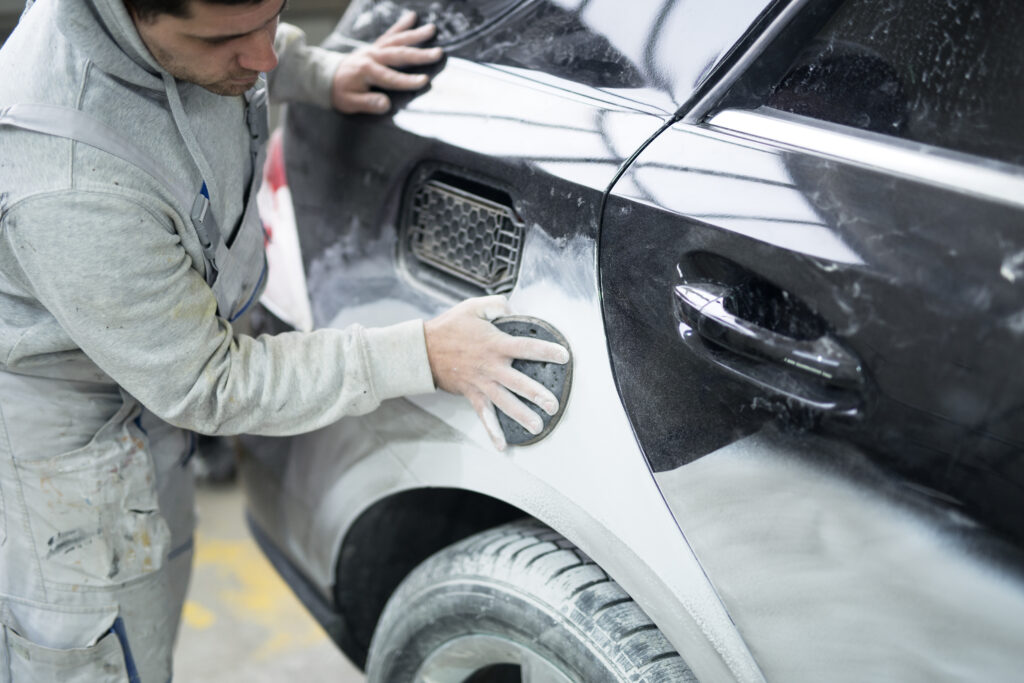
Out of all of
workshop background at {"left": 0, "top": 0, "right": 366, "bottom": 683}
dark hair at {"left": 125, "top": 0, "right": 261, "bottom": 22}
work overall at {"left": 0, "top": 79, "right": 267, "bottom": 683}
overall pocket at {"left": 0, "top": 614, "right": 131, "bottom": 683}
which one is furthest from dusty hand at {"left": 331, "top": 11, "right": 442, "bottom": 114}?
workshop background at {"left": 0, "top": 0, "right": 366, "bottom": 683}

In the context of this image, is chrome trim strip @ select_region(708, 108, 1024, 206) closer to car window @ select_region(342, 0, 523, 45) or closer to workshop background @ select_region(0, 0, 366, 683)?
car window @ select_region(342, 0, 523, 45)

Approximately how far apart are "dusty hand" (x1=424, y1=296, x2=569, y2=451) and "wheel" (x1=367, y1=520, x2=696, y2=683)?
0.59 ft

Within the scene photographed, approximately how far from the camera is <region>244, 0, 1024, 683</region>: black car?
2.73 feet

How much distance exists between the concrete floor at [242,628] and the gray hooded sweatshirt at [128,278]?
3.38ft

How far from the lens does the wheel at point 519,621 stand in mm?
1134

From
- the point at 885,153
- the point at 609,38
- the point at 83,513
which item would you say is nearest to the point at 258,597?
the point at 83,513

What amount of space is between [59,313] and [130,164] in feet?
0.66

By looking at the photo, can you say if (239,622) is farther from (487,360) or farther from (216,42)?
(216,42)

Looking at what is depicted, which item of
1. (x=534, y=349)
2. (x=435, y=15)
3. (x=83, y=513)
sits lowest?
(x=83, y=513)

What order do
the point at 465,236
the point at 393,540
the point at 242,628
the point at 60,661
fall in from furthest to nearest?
the point at 242,628 → the point at 393,540 → the point at 60,661 → the point at 465,236

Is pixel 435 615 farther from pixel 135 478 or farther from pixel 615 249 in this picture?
pixel 615 249

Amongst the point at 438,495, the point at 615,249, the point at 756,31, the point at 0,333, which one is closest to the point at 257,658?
the point at 438,495

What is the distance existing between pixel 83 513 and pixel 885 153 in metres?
1.17

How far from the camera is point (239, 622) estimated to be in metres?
2.36
